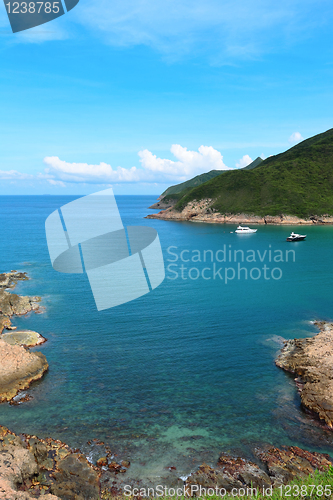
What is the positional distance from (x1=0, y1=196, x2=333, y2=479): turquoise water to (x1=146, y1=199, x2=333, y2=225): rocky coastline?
3527 inches

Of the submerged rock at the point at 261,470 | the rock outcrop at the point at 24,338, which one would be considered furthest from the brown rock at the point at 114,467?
the rock outcrop at the point at 24,338

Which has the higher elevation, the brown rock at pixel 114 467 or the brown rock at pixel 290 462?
the brown rock at pixel 114 467

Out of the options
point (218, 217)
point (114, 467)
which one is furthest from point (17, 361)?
point (218, 217)

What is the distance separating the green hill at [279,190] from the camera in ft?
504

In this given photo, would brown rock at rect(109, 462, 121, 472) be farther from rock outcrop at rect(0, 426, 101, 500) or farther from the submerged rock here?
the submerged rock

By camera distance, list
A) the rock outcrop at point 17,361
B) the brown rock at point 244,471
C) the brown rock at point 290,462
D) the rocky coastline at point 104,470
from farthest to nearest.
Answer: the rock outcrop at point 17,361, the brown rock at point 290,462, the brown rock at point 244,471, the rocky coastline at point 104,470

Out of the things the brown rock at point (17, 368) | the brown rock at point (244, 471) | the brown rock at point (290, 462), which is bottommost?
the brown rock at point (290, 462)

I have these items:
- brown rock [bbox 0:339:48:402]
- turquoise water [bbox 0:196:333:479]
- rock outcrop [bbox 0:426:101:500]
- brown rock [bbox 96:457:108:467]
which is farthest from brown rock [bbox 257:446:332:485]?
brown rock [bbox 0:339:48:402]

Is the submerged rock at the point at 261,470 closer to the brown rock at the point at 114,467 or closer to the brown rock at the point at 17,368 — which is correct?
the brown rock at the point at 114,467

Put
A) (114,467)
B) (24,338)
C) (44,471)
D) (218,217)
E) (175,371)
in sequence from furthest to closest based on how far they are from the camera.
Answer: (218,217), (24,338), (175,371), (114,467), (44,471)

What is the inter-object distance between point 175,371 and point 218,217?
459 feet

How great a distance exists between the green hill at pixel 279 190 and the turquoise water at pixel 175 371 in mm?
98337

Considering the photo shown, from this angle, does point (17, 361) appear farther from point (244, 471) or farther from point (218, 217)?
point (218, 217)

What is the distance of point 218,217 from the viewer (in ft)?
544
